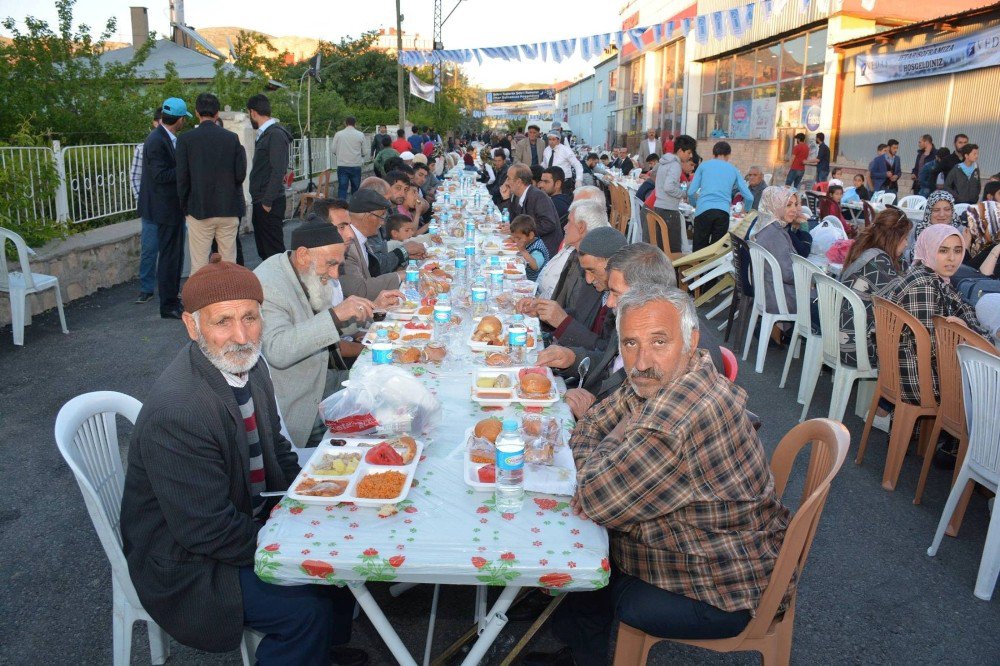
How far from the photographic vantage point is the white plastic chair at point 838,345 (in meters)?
4.44

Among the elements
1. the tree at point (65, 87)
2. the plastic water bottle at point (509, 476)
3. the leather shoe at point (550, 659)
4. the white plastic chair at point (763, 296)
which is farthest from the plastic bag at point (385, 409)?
the tree at point (65, 87)

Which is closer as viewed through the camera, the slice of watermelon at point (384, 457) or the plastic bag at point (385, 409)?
the slice of watermelon at point (384, 457)

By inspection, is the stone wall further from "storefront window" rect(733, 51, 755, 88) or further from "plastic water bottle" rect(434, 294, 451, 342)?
"storefront window" rect(733, 51, 755, 88)

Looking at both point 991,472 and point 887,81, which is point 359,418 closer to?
point 991,472

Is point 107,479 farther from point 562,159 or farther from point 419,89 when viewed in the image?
point 419,89

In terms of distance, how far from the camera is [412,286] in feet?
16.2

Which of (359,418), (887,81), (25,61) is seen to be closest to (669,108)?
(887,81)

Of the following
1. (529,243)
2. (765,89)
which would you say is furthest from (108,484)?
(765,89)

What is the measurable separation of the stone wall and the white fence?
0.95 ft

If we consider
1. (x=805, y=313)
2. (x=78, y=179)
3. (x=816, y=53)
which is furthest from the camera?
(x=816, y=53)

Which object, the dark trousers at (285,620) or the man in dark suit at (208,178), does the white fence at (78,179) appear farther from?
the dark trousers at (285,620)

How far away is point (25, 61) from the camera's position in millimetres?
9031

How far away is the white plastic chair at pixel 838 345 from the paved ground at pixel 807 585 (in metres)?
0.30

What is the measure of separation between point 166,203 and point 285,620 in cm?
592
